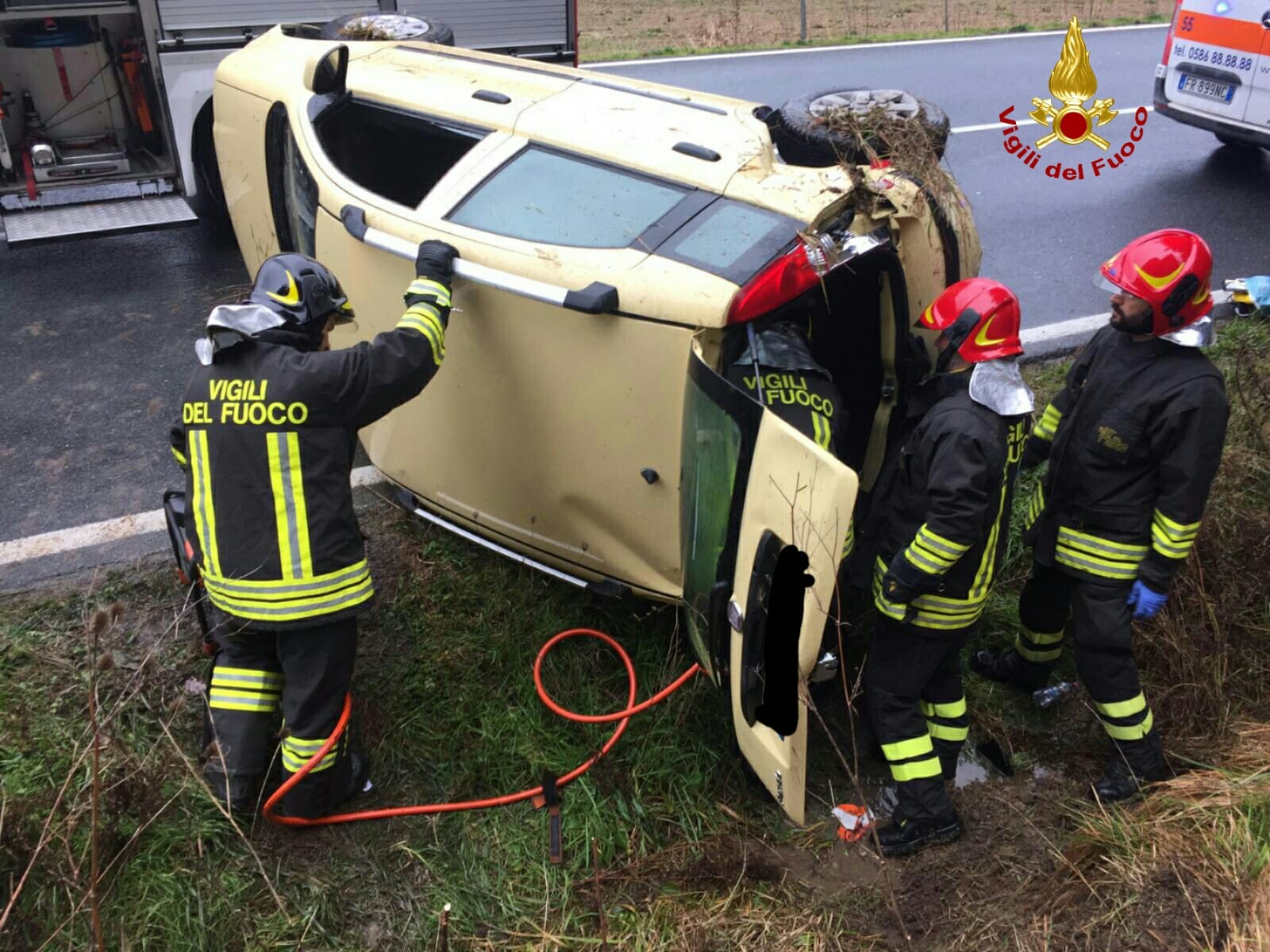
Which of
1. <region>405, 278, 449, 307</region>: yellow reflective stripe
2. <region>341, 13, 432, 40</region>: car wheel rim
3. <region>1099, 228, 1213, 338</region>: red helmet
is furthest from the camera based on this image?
<region>341, 13, 432, 40</region>: car wheel rim

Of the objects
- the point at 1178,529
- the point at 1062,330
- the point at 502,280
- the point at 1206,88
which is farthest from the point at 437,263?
the point at 1206,88

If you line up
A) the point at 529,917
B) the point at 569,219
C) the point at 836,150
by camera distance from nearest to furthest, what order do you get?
the point at 529,917 < the point at 569,219 < the point at 836,150

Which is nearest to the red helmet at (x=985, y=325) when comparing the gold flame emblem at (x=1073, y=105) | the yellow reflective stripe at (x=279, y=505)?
the yellow reflective stripe at (x=279, y=505)

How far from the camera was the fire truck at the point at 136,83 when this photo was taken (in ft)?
20.3

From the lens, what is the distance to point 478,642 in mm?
3684

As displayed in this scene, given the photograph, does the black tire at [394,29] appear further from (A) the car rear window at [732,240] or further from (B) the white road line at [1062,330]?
(B) the white road line at [1062,330]

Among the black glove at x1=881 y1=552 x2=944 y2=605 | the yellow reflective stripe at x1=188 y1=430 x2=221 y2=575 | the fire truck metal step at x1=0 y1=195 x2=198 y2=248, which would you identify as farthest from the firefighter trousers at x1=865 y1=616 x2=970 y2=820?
the fire truck metal step at x1=0 y1=195 x2=198 y2=248

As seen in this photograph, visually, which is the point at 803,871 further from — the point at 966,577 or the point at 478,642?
the point at 478,642

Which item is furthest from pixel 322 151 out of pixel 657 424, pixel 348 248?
pixel 657 424

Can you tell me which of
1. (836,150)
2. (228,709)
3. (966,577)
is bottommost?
(228,709)

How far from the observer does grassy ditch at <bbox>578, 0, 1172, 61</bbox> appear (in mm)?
13320

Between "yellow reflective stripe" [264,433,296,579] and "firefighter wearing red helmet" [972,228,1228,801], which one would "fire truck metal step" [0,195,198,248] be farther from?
"firefighter wearing red helmet" [972,228,1228,801]

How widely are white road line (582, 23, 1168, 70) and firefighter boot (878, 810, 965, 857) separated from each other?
9802 millimetres

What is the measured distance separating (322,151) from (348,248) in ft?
1.78
